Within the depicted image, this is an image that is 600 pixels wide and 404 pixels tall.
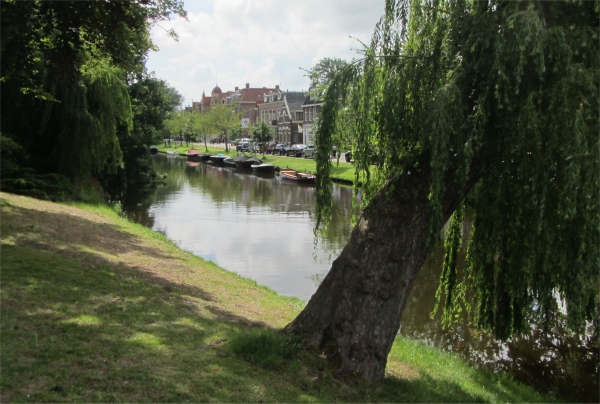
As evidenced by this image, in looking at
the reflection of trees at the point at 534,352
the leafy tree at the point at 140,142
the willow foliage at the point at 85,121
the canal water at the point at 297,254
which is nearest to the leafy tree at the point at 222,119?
the canal water at the point at 297,254

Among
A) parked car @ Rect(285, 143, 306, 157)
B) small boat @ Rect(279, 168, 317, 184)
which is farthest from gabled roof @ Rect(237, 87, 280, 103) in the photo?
small boat @ Rect(279, 168, 317, 184)

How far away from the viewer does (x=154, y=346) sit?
5.61 meters

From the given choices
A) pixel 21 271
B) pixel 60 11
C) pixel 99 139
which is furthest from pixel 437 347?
pixel 99 139

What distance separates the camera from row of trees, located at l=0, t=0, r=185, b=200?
10602 millimetres

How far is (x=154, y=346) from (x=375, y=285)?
95.1 inches

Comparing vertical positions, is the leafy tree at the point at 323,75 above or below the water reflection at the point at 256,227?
above

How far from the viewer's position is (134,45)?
1308 centimetres

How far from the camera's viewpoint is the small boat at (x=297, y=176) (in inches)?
1574

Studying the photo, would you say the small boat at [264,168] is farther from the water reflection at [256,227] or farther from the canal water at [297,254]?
the water reflection at [256,227]

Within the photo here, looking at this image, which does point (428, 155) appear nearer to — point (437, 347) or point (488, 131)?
point (488, 131)

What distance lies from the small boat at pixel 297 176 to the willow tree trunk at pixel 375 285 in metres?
31.8

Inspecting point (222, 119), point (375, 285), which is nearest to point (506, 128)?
point (375, 285)

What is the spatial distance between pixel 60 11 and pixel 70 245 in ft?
14.6

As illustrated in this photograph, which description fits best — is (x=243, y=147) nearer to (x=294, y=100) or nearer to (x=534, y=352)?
(x=294, y=100)
